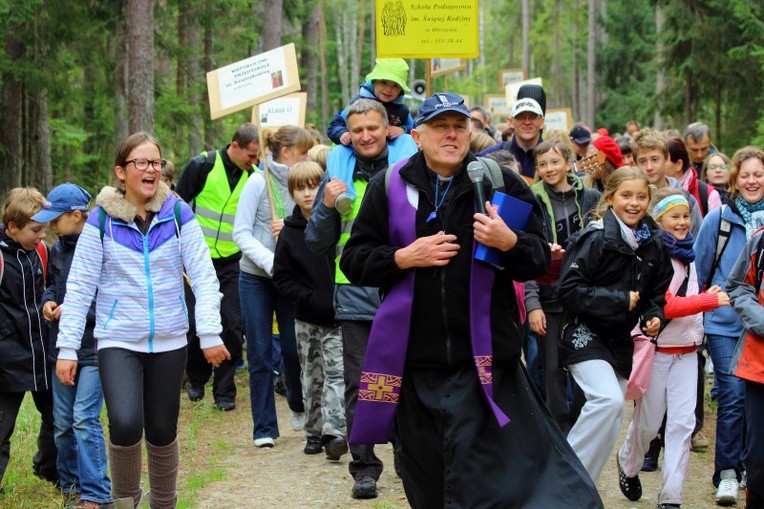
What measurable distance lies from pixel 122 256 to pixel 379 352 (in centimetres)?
177

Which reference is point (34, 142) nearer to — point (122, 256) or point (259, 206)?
point (259, 206)

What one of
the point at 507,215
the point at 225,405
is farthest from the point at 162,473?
the point at 225,405

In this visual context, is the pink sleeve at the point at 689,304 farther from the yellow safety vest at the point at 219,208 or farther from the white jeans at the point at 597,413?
the yellow safety vest at the point at 219,208

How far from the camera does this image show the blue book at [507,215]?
4.98 meters

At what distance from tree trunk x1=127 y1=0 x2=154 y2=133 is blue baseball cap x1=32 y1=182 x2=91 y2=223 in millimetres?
10279

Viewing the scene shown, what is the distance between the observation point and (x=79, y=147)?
27.1 meters

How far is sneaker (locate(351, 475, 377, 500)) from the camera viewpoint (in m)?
7.66

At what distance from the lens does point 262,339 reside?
31.0 ft

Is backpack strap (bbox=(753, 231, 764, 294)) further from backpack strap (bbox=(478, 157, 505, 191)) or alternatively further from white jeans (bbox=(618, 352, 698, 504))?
backpack strap (bbox=(478, 157, 505, 191))

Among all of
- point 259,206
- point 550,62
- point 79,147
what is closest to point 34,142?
point 79,147

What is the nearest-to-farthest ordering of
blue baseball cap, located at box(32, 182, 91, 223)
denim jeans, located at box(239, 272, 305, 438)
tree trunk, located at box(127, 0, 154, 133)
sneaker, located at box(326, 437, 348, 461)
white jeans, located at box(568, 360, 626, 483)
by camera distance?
white jeans, located at box(568, 360, 626, 483)
blue baseball cap, located at box(32, 182, 91, 223)
sneaker, located at box(326, 437, 348, 461)
denim jeans, located at box(239, 272, 305, 438)
tree trunk, located at box(127, 0, 154, 133)

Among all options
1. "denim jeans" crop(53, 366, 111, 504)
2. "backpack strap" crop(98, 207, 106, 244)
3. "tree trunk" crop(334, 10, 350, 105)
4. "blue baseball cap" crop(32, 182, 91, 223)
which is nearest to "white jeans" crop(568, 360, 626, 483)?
"backpack strap" crop(98, 207, 106, 244)

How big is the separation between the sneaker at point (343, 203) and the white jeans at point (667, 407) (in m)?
2.22

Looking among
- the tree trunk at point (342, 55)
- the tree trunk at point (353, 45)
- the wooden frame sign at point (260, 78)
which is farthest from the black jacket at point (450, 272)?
the tree trunk at point (342, 55)
